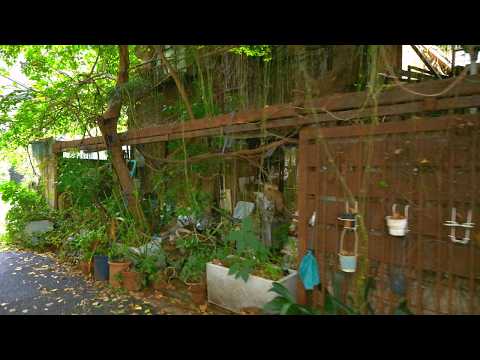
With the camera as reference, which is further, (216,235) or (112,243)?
(112,243)

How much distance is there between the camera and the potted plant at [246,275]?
12.8 ft

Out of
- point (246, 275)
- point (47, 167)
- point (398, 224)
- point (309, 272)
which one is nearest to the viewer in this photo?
point (398, 224)

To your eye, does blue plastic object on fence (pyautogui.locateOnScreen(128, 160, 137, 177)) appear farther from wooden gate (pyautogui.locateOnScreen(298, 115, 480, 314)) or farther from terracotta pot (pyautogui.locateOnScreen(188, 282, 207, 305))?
wooden gate (pyautogui.locateOnScreen(298, 115, 480, 314))

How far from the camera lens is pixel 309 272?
11.8ft

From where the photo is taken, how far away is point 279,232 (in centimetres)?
507

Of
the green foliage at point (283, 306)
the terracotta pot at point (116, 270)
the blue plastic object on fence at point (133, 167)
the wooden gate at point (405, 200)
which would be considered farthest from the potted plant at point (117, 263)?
the wooden gate at point (405, 200)

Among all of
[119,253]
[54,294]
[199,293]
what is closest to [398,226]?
[199,293]

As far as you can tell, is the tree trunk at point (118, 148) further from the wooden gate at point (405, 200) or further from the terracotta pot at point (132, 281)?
the wooden gate at point (405, 200)

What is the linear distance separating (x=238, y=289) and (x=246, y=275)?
1.04ft

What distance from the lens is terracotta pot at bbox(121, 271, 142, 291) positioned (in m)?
5.08

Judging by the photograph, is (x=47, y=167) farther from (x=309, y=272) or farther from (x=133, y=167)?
(x=309, y=272)

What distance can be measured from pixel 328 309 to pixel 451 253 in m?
1.37
